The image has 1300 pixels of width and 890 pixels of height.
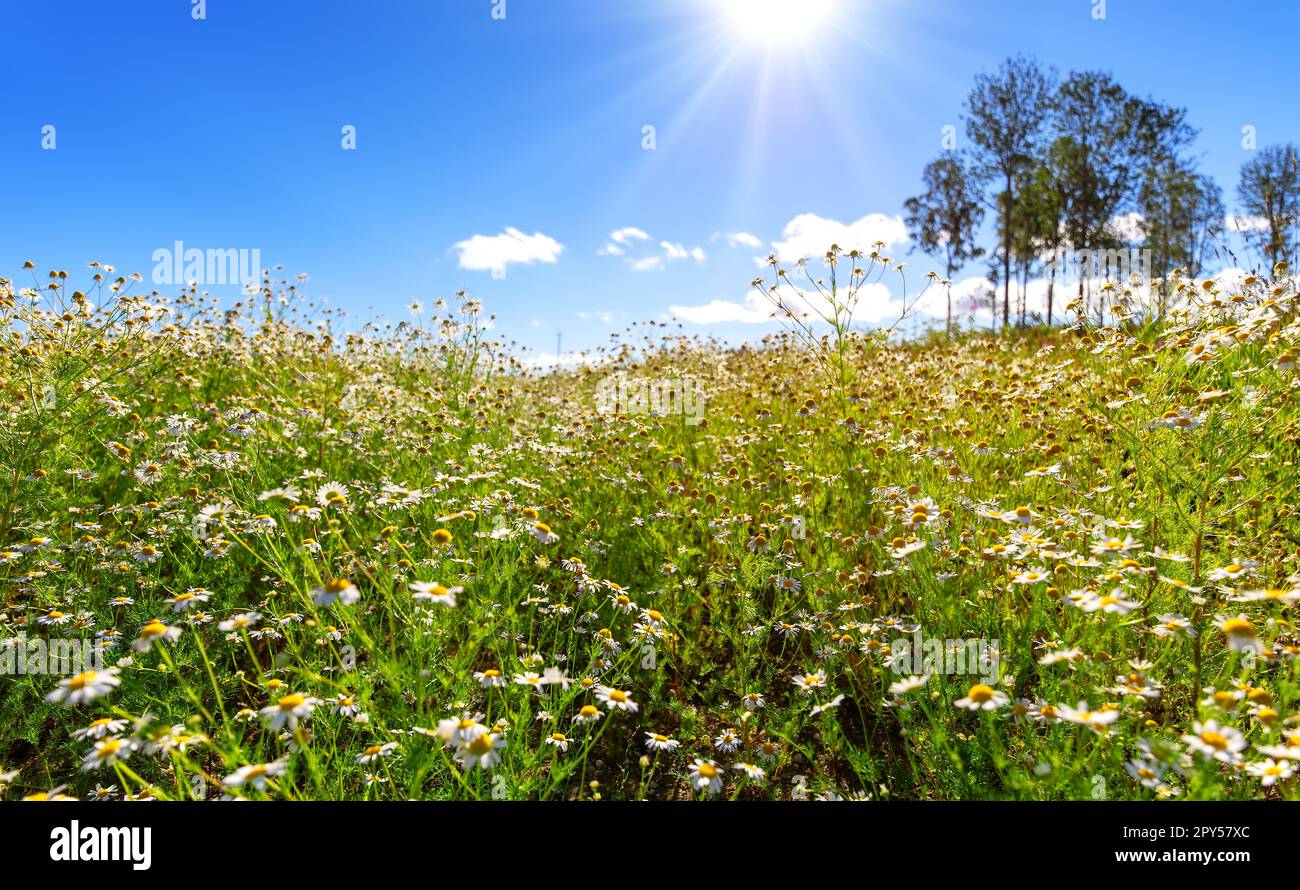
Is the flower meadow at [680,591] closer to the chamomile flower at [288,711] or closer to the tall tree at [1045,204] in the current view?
the chamomile flower at [288,711]

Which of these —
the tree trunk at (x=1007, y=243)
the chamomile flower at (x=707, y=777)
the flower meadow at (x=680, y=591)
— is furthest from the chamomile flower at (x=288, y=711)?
the tree trunk at (x=1007, y=243)

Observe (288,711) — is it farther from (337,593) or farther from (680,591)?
(680,591)

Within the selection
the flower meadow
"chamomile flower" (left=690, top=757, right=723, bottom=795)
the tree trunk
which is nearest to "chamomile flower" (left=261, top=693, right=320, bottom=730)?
the flower meadow

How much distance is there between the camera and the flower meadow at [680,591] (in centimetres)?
205

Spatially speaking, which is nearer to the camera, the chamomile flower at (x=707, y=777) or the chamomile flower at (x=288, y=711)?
the chamomile flower at (x=288, y=711)

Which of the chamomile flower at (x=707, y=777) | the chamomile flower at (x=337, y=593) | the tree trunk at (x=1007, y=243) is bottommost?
the chamomile flower at (x=707, y=777)

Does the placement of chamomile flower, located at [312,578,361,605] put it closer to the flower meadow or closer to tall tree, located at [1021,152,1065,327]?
the flower meadow

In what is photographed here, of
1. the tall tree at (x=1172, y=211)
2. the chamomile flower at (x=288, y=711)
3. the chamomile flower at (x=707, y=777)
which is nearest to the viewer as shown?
the chamomile flower at (x=288, y=711)

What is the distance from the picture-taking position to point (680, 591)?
382 centimetres
